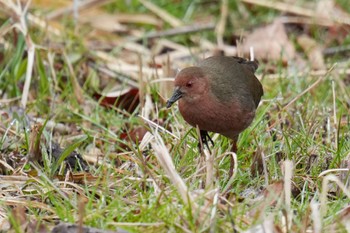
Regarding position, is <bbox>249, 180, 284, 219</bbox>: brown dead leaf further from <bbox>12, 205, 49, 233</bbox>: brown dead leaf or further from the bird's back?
<bbox>12, 205, 49, 233</bbox>: brown dead leaf

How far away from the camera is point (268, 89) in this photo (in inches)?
217

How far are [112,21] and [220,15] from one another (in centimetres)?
101

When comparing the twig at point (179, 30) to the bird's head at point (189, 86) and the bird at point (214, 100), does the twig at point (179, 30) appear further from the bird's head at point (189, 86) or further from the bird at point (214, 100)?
the bird's head at point (189, 86)

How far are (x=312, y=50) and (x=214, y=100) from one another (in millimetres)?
2797

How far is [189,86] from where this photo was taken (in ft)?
13.1

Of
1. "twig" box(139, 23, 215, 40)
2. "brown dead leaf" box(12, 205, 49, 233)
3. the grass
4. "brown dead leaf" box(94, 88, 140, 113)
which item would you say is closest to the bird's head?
the grass

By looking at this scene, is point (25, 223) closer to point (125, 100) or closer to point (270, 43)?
point (125, 100)

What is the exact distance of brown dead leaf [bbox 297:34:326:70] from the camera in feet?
20.5

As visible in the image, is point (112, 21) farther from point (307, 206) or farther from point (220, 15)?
point (307, 206)

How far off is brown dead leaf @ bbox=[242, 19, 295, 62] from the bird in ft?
6.68

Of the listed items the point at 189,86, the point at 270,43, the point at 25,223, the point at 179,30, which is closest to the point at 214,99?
the point at 189,86

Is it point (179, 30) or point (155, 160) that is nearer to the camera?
point (155, 160)

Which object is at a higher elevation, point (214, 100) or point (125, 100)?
point (214, 100)

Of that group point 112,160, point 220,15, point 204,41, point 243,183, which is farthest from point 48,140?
point 220,15
